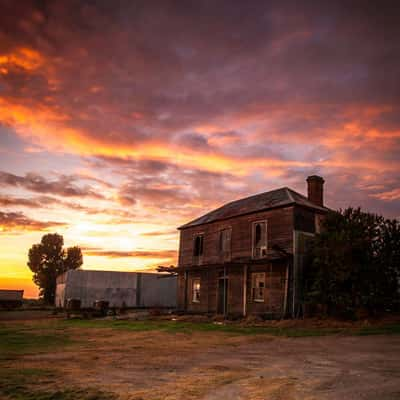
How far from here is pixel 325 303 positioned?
21.8 m

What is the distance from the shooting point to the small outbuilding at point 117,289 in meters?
41.7

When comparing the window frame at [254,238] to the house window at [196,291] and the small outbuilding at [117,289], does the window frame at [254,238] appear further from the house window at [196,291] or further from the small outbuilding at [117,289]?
the small outbuilding at [117,289]

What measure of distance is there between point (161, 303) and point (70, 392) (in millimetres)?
40647

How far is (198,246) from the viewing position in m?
31.6

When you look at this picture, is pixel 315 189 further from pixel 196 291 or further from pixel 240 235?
pixel 196 291

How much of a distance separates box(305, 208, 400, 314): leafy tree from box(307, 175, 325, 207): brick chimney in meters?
4.52

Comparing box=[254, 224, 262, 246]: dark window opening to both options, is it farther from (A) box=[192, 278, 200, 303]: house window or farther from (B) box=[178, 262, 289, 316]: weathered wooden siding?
(A) box=[192, 278, 200, 303]: house window

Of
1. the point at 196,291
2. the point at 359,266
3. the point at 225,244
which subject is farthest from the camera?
the point at 196,291

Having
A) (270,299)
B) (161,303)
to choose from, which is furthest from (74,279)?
(270,299)

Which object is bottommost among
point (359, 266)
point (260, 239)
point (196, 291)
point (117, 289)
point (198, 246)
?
point (117, 289)

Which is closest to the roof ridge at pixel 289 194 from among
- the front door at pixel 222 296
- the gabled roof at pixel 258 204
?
the gabled roof at pixel 258 204

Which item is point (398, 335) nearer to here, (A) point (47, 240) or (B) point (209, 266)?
(B) point (209, 266)

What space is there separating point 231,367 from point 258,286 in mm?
17112

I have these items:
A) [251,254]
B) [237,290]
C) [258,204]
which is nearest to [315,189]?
[258,204]
